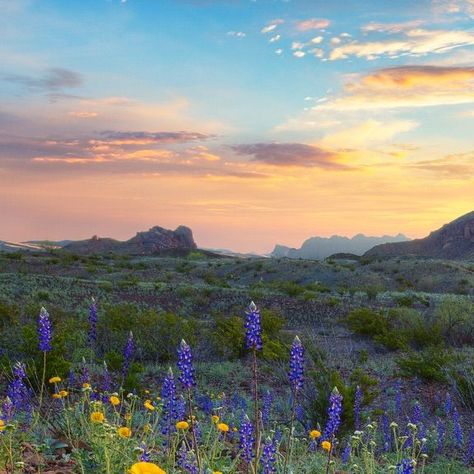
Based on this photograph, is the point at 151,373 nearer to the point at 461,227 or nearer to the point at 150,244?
the point at 461,227

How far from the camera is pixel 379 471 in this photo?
5719 mm

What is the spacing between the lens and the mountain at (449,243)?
83.7 metres

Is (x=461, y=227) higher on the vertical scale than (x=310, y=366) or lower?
higher

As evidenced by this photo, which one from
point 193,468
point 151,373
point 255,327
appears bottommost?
point 151,373

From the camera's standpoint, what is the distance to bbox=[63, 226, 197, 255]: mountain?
10169 centimetres

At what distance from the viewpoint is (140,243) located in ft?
342

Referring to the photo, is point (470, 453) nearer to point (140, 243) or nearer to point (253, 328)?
point (253, 328)

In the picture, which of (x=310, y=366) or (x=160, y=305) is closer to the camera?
(x=310, y=366)

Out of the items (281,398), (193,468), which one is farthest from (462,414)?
(193,468)

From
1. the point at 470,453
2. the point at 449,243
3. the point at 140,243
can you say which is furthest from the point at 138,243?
the point at 470,453

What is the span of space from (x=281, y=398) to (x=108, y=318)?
5703 mm

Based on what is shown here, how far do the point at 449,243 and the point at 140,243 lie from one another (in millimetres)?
49342

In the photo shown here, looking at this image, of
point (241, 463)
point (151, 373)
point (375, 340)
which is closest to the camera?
point (241, 463)

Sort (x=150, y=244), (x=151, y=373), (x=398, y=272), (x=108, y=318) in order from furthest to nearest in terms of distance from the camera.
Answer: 1. (x=150, y=244)
2. (x=398, y=272)
3. (x=108, y=318)
4. (x=151, y=373)
